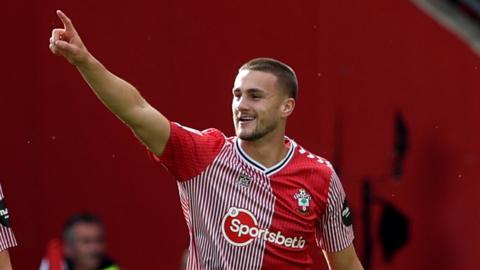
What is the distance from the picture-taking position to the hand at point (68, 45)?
576cm

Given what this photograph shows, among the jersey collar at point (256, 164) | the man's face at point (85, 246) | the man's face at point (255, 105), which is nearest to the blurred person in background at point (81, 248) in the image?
the man's face at point (85, 246)

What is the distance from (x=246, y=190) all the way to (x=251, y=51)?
9.31 ft

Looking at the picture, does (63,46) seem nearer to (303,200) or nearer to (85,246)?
(303,200)

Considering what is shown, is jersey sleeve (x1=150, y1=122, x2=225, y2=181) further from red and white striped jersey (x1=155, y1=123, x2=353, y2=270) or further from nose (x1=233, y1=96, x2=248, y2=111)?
nose (x1=233, y1=96, x2=248, y2=111)

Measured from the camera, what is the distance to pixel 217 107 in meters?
9.41

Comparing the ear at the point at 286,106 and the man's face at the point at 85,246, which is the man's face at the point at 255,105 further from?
the man's face at the point at 85,246

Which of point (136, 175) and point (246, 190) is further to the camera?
point (136, 175)

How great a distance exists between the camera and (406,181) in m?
9.67

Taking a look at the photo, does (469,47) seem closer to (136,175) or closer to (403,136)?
(403,136)

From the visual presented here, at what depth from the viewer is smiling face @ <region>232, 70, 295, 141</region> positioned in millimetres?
6605

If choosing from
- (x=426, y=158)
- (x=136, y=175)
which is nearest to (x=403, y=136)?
(x=426, y=158)

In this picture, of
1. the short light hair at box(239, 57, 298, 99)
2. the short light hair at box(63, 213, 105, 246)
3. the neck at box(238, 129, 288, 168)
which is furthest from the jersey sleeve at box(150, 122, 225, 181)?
the short light hair at box(63, 213, 105, 246)

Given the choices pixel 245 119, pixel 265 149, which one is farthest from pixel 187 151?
pixel 265 149

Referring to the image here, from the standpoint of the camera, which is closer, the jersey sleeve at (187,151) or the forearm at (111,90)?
the forearm at (111,90)
